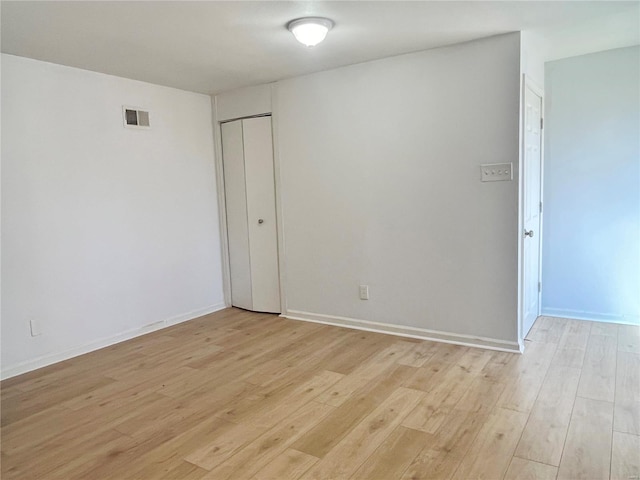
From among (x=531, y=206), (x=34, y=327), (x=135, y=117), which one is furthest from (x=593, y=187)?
(x=34, y=327)

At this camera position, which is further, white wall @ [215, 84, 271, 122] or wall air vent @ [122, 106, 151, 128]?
white wall @ [215, 84, 271, 122]

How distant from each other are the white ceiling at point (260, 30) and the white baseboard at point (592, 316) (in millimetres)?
2284

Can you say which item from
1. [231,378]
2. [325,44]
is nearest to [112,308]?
[231,378]

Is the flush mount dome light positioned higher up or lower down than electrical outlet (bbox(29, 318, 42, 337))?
higher up

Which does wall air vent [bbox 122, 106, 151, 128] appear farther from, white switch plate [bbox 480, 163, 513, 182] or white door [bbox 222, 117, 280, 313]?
white switch plate [bbox 480, 163, 513, 182]

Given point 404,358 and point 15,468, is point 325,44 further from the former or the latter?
point 15,468

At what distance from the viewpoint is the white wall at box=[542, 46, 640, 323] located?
12.2 ft

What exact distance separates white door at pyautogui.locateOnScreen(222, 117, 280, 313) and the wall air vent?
2.93ft

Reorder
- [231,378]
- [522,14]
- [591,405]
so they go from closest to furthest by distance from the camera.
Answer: [591,405] → [522,14] → [231,378]

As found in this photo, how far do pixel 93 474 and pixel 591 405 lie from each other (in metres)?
2.64

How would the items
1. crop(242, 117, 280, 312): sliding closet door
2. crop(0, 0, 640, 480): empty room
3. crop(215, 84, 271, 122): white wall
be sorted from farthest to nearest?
crop(242, 117, 280, 312): sliding closet door → crop(215, 84, 271, 122): white wall → crop(0, 0, 640, 480): empty room

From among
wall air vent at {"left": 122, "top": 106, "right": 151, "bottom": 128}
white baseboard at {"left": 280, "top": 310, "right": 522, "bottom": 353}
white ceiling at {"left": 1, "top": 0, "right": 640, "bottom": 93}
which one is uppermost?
white ceiling at {"left": 1, "top": 0, "right": 640, "bottom": 93}

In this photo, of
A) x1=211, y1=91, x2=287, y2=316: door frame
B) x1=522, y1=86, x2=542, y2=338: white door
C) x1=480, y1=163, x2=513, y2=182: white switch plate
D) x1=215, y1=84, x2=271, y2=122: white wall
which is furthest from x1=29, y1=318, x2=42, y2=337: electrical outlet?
x1=522, y1=86, x2=542, y2=338: white door

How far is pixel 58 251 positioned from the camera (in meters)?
3.48
